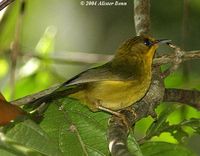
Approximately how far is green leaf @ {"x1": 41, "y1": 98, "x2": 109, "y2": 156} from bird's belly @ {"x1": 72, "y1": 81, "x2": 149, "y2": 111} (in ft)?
0.81

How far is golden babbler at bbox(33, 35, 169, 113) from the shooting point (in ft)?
12.8

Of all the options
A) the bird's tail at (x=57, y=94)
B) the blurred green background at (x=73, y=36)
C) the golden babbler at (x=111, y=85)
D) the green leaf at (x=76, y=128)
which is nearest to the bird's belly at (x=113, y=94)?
the golden babbler at (x=111, y=85)

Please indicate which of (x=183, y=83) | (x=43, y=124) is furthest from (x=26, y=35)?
(x=43, y=124)

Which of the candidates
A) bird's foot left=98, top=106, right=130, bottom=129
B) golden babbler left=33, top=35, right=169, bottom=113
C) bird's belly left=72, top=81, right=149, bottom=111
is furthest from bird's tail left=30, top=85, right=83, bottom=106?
bird's foot left=98, top=106, right=130, bottom=129

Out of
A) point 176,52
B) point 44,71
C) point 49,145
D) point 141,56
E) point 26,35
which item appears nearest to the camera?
point 49,145

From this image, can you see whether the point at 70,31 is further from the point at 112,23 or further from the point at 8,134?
→ the point at 8,134

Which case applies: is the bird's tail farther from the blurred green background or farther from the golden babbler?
the blurred green background

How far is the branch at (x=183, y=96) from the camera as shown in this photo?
4.05m

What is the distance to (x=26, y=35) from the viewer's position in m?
7.79

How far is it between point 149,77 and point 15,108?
163 centimetres

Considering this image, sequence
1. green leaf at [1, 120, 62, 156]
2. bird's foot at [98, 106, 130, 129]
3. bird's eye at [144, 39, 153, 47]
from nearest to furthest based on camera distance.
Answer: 1. green leaf at [1, 120, 62, 156]
2. bird's foot at [98, 106, 130, 129]
3. bird's eye at [144, 39, 153, 47]

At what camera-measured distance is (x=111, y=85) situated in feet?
13.8

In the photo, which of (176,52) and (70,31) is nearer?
(176,52)

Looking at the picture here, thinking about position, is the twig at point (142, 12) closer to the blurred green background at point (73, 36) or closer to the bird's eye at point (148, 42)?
the bird's eye at point (148, 42)
